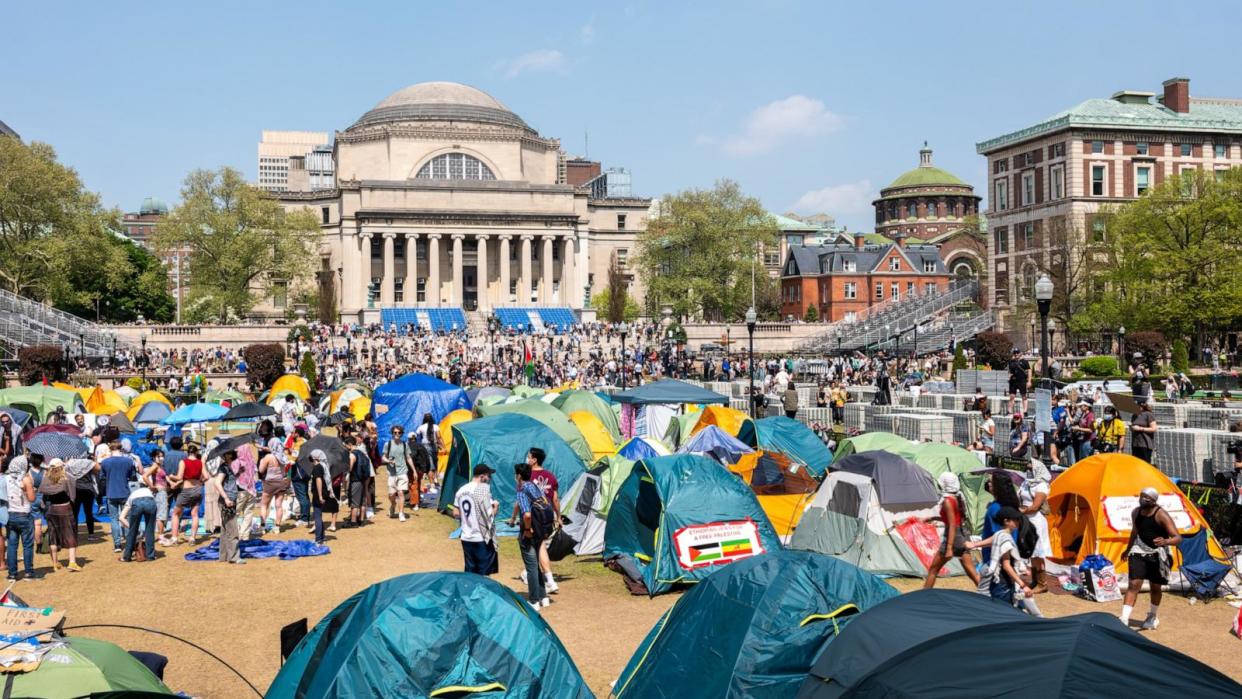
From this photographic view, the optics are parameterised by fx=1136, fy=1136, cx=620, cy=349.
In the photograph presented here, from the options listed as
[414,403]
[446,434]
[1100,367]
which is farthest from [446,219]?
[446,434]

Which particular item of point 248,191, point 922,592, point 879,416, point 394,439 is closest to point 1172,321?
point 879,416

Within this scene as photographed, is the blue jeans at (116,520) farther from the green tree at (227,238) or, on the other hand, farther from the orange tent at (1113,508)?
the green tree at (227,238)

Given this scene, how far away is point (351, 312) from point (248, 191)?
18.3 m

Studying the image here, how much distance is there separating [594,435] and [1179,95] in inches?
2368

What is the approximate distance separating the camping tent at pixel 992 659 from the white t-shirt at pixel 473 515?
6.11 meters

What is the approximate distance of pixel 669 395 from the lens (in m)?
27.8

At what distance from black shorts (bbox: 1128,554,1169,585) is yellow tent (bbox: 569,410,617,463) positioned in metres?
12.9

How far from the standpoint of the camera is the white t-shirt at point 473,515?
520 inches

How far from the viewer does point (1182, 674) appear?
5977 millimetres

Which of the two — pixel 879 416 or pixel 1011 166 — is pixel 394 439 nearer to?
pixel 879 416

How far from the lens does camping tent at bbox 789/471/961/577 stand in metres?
14.9

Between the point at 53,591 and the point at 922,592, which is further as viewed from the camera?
the point at 53,591

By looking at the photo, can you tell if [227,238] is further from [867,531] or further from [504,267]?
[867,531]

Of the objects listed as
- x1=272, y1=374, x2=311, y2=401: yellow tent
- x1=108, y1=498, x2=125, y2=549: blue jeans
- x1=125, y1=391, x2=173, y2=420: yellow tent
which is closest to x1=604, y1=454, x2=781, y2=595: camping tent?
x1=108, y1=498, x2=125, y2=549: blue jeans
